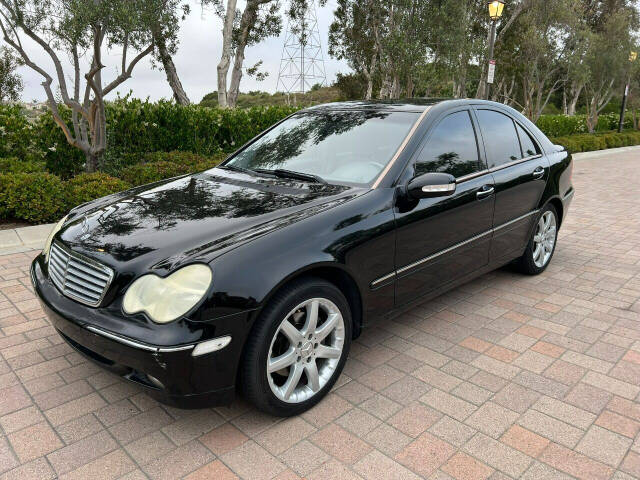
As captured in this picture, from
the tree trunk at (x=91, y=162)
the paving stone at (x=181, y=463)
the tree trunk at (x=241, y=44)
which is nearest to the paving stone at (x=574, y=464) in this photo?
the paving stone at (x=181, y=463)

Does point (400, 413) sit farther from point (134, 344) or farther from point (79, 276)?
point (79, 276)

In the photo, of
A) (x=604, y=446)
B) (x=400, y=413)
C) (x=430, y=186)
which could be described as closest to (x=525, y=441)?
(x=604, y=446)

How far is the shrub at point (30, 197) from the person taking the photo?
611 cm

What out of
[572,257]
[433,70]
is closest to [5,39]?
[572,257]

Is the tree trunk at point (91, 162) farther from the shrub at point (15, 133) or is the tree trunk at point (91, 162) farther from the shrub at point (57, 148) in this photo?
the shrub at point (15, 133)

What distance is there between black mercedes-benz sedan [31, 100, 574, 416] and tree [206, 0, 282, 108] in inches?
511

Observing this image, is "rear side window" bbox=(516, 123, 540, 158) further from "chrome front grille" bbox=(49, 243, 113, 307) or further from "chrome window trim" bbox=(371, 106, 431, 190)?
"chrome front grille" bbox=(49, 243, 113, 307)

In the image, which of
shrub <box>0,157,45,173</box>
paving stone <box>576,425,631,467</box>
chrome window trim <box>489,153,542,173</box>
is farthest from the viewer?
shrub <box>0,157,45,173</box>

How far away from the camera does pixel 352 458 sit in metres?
2.39

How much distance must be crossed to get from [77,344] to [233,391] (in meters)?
0.90

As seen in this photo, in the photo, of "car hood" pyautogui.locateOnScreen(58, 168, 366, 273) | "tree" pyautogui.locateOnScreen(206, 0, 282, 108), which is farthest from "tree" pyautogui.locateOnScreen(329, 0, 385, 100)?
"car hood" pyautogui.locateOnScreen(58, 168, 366, 273)

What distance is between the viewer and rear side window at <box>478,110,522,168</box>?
158 inches

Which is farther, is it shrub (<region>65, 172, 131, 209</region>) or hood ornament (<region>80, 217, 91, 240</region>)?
shrub (<region>65, 172, 131, 209</region>)

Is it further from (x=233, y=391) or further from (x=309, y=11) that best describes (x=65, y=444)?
(x=309, y=11)
